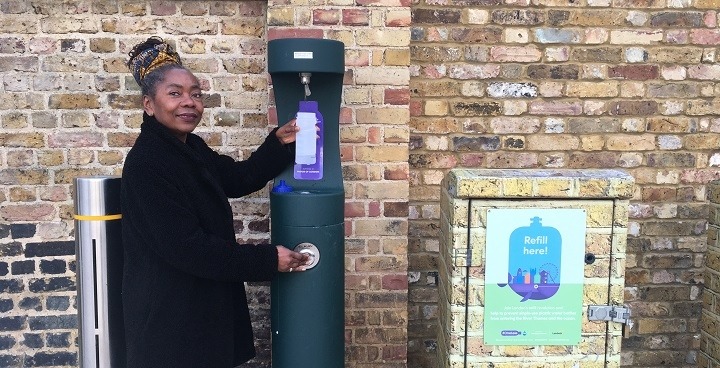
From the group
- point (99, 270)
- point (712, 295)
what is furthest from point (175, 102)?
point (712, 295)

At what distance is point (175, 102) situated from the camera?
217 cm

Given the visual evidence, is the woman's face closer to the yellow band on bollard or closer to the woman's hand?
the yellow band on bollard

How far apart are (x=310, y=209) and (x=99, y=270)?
0.87 m

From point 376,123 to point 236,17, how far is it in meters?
0.87

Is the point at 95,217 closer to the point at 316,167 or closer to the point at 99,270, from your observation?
the point at 99,270

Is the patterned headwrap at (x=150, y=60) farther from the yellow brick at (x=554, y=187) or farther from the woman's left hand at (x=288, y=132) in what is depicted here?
the yellow brick at (x=554, y=187)

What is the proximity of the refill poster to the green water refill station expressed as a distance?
607 mm

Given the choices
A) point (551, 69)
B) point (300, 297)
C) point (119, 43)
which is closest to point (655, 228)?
point (551, 69)

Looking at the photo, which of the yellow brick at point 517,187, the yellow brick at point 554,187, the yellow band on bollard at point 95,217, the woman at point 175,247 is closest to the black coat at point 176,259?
the woman at point 175,247

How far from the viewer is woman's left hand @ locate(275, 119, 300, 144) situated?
8.05ft

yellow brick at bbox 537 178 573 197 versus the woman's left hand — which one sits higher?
the woman's left hand

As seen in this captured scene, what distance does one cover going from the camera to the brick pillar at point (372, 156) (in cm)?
271

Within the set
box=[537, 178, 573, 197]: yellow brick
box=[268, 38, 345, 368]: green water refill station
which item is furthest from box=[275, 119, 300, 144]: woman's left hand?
box=[537, 178, 573, 197]: yellow brick

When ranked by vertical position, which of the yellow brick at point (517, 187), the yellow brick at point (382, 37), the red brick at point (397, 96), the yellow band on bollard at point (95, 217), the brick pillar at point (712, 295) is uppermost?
the yellow brick at point (382, 37)
